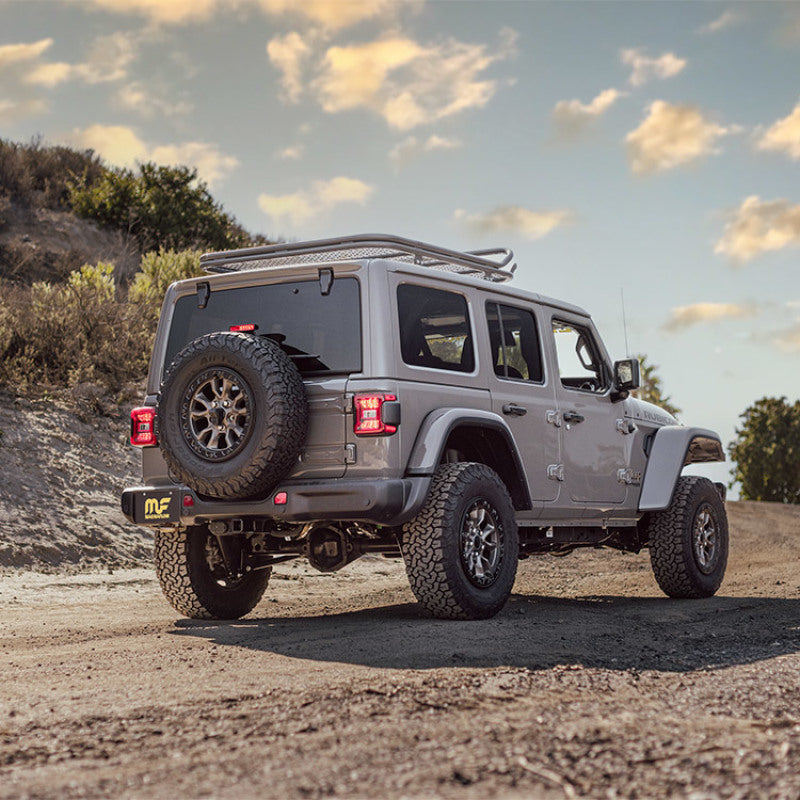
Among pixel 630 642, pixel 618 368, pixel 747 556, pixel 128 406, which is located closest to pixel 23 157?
pixel 128 406

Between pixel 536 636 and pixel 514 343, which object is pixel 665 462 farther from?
pixel 536 636

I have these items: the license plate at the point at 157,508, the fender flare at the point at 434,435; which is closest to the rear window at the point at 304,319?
Answer: the fender flare at the point at 434,435

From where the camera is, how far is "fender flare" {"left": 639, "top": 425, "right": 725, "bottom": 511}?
916 centimetres

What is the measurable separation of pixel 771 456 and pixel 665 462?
127 feet

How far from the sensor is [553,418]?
8.08 meters

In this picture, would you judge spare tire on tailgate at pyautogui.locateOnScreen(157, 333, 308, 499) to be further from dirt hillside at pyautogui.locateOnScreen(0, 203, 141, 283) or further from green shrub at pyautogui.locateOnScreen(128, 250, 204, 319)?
dirt hillside at pyautogui.locateOnScreen(0, 203, 141, 283)

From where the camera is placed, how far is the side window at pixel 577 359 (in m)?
8.58

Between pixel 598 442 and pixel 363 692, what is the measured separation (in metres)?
4.52

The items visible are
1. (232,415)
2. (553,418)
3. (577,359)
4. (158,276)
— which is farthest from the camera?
(158,276)

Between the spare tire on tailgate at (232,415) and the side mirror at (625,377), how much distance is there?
329 centimetres

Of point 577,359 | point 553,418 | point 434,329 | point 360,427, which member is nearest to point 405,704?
point 360,427

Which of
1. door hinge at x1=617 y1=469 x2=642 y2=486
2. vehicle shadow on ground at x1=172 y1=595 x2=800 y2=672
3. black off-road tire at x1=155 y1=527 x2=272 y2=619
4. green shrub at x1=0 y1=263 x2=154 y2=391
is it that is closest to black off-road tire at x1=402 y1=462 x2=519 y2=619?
vehicle shadow on ground at x1=172 y1=595 x2=800 y2=672

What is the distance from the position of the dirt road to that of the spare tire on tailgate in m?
0.96

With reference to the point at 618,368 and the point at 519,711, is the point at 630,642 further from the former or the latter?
the point at 618,368
